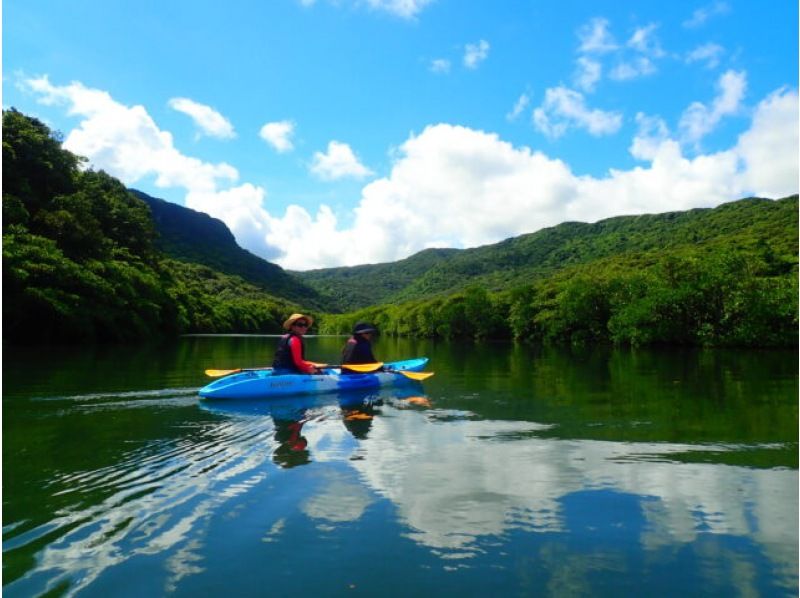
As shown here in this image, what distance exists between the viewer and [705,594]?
4.44 meters

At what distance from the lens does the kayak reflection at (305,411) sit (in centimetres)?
916

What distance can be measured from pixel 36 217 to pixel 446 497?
60.3 meters

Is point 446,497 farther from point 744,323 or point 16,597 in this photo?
point 744,323

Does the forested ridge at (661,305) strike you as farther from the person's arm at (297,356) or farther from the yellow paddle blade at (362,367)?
the person's arm at (297,356)

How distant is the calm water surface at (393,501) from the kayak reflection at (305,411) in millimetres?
102

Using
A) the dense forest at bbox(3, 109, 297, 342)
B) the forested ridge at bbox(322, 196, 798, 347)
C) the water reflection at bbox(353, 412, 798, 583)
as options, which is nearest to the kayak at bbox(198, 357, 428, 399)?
the water reflection at bbox(353, 412, 798, 583)

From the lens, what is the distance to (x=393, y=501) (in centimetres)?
655

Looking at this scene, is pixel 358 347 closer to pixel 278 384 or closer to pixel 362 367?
pixel 362 367

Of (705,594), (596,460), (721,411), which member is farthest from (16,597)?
(721,411)

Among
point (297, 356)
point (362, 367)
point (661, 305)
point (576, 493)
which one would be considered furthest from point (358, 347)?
point (661, 305)

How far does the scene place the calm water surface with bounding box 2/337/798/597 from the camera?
15.3 ft

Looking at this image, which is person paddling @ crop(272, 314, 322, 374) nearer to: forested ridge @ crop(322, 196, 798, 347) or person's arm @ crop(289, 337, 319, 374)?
person's arm @ crop(289, 337, 319, 374)

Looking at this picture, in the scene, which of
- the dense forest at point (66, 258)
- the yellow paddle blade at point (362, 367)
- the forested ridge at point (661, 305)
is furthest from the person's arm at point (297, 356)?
the forested ridge at point (661, 305)

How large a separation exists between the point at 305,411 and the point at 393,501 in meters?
6.68
